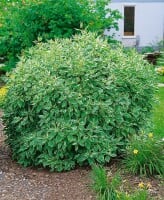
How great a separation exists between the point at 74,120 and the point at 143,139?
2.35 ft

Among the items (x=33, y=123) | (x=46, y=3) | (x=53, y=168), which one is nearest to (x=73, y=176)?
(x=53, y=168)

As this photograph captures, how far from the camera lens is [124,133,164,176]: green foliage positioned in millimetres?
5828

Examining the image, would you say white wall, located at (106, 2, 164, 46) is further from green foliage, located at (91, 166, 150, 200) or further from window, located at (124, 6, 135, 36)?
green foliage, located at (91, 166, 150, 200)

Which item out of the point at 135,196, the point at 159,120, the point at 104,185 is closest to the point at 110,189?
the point at 104,185

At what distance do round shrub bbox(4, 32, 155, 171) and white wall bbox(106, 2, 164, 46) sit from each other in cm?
1609

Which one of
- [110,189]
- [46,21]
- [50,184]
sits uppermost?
[46,21]

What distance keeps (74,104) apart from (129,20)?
56.9 feet

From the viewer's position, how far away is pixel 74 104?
6.07 metres

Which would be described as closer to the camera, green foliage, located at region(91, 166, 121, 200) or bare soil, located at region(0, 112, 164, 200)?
green foliage, located at region(91, 166, 121, 200)

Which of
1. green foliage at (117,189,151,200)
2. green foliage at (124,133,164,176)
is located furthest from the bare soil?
green foliage at (117,189,151,200)

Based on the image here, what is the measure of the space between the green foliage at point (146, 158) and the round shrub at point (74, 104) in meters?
0.34

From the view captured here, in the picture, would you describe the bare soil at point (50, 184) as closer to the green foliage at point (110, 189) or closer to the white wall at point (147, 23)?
the green foliage at point (110, 189)

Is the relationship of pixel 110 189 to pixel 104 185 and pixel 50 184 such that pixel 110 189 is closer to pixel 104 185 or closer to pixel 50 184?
pixel 104 185

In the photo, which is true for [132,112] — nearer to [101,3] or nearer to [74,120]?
[74,120]
